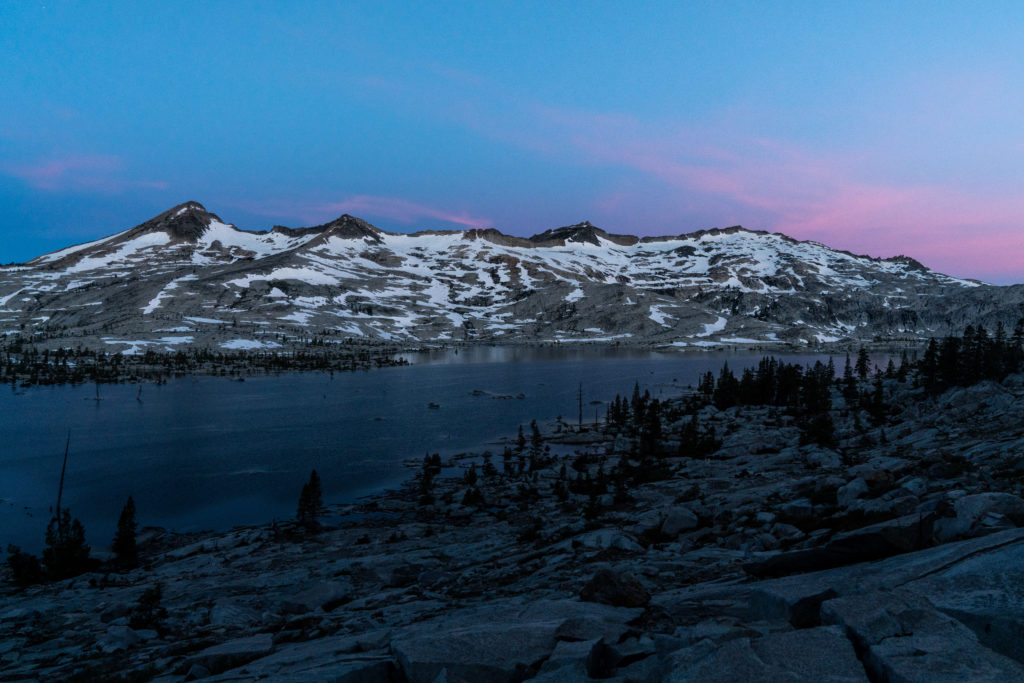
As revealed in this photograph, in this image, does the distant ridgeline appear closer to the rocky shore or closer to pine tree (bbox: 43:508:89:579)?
pine tree (bbox: 43:508:89:579)

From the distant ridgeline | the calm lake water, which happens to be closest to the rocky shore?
the calm lake water

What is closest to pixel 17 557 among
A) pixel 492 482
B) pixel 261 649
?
pixel 261 649

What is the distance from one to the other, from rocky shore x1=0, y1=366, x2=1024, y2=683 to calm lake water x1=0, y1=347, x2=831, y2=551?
8685mm

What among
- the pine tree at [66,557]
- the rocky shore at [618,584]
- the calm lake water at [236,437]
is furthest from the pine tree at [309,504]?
the pine tree at [66,557]

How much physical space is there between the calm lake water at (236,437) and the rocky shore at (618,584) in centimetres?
868

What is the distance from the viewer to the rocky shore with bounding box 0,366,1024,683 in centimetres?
784

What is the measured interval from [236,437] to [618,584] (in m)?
71.3

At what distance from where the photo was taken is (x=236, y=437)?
73625 millimetres

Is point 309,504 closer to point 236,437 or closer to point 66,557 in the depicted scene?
point 66,557

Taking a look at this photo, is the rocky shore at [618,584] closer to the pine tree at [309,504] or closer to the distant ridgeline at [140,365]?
the pine tree at [309,504]

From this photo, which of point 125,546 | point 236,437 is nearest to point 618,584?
point 125,546

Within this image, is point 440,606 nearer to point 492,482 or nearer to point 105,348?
point 492,482

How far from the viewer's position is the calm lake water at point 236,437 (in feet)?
155

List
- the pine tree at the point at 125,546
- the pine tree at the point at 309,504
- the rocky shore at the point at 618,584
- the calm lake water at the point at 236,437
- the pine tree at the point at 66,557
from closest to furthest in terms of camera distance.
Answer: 1. the rocky shore at the point at 618,584
2. the pine tree at the point at 66,557
3. the pine tree at the point at 125,546
4. the pine tree at the point at 309,504
5. the calm lake water at the point at 236,437
